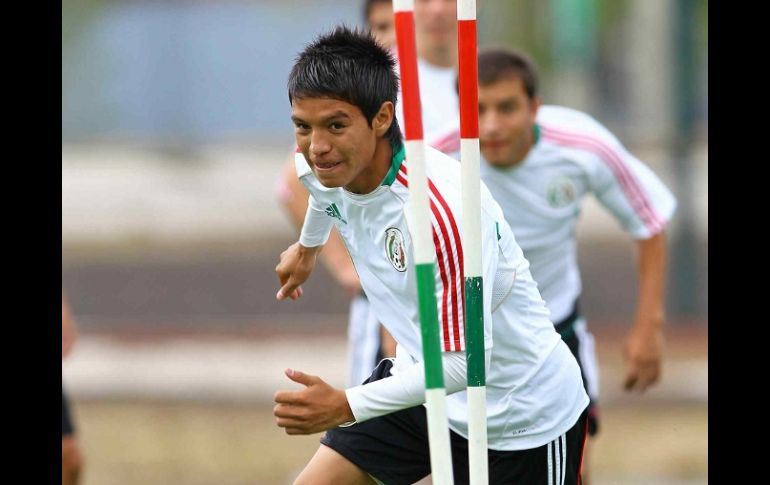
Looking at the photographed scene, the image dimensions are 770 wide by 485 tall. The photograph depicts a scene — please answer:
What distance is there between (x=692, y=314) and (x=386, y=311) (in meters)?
7.14

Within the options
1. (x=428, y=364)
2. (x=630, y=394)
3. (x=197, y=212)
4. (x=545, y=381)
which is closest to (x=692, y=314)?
(x=630, y=394)

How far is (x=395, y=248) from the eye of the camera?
11.4ft

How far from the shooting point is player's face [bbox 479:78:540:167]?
17.2ft

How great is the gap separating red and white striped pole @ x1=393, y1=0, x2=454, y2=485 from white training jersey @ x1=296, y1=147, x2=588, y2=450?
0.17 metres

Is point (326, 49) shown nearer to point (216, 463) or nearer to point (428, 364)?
point (428, 364)

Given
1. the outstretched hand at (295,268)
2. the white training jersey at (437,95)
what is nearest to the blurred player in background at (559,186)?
the white training jersey at (437,95)

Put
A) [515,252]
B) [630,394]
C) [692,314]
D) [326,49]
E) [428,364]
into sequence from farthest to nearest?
1. [692,314]
2. [630,394]
3. [515,252]
4. [326,49]
5. [428,364]

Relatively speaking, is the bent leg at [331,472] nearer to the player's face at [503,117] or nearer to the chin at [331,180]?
the chin at [331,180]

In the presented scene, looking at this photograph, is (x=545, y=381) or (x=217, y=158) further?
(x=217, y=158)

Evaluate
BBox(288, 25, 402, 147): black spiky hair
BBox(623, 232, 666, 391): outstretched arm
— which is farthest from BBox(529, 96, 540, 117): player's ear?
BBox(288, 25, 402, 147): black spiky hair

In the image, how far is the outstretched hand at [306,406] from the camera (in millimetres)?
3246

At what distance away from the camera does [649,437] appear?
25.3 feet

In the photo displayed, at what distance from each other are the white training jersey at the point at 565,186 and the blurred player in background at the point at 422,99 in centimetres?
64

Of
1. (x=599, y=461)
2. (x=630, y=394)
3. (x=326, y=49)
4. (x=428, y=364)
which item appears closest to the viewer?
(x=428, y=364)
